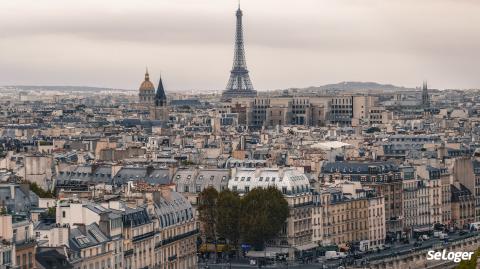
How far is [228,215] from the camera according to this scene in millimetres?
66188

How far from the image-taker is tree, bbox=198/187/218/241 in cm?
6675

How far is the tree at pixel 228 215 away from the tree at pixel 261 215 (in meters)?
0.24

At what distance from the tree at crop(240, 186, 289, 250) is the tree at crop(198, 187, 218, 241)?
3.92 feet

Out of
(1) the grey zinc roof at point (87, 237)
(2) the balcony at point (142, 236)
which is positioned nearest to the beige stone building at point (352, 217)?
(2) the balcony at point (142, 236)

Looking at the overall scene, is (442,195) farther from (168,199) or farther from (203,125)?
(203,125)

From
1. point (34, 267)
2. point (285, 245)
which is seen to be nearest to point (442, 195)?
point (285, 245)

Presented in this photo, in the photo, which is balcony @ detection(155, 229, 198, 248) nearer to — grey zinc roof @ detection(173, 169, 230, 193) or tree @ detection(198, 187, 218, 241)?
tree @ detection(198, 187, 218, 241)

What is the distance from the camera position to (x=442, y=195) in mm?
83375

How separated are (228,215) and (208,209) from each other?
0.99 metres

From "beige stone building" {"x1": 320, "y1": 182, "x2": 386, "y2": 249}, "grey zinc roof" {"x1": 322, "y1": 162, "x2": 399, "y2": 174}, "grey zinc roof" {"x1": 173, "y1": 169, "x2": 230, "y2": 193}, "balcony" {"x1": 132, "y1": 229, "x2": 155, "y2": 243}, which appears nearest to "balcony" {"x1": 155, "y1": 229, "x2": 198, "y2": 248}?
"balcony" {"x1": 132, "y1": 229, "x2": 155, "y2": 243}

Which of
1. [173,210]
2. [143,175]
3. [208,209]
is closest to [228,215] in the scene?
[208,209]

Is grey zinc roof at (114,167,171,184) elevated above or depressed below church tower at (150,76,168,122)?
below

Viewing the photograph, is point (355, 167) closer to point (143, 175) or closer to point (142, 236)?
point (143, 175)

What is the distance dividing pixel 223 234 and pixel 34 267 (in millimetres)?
19186
